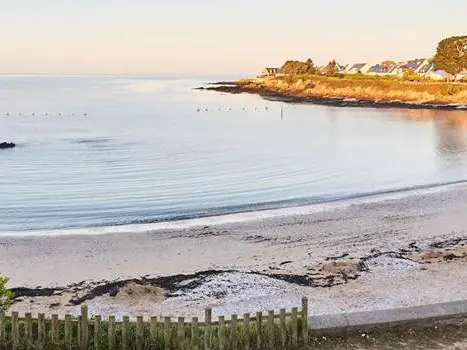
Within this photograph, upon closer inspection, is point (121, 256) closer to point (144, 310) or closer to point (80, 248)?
point (80, 248)

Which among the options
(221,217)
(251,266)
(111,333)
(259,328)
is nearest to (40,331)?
(111,333)

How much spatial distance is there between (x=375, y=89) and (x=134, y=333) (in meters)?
104

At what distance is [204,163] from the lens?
39.1 metres

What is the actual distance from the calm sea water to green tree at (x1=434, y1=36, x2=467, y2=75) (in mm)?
38953

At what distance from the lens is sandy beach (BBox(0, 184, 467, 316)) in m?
13.5

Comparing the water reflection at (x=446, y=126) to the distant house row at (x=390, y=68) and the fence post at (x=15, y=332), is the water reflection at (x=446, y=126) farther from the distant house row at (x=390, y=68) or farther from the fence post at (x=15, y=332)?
the distant house row at (x=390, y=68)

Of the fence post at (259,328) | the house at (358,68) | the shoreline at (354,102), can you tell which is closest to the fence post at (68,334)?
the fence post at (259,328)

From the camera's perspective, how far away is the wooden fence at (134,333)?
938cm

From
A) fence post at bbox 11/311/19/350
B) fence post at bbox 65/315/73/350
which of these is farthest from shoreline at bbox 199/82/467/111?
fence post at bbox 11/311/19/350

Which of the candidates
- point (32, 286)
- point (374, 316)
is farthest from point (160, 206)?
point (374, 316)

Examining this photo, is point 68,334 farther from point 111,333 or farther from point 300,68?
point 300,68

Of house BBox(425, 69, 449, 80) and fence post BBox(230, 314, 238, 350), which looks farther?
house BBox(425, 69, 449, 80)

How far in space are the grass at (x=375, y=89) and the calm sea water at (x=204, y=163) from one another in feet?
63.6

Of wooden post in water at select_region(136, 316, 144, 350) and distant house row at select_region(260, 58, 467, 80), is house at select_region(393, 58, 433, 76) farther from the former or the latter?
wooden post in water at select_region(136, 316, 144, 350)
